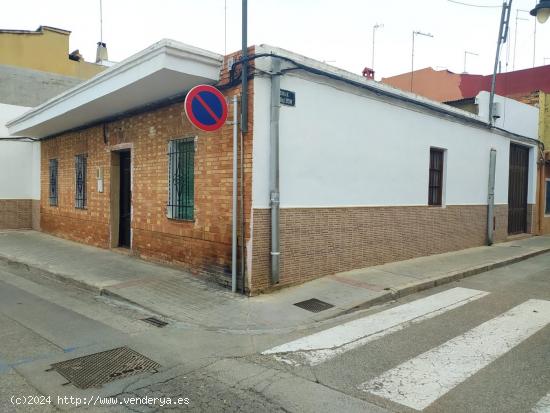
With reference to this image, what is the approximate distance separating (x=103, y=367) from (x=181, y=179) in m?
4.55

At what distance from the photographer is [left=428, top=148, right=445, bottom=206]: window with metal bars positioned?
33.8 ft

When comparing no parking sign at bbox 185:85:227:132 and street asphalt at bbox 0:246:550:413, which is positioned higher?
no parking sign at bbox 185:85:227:132

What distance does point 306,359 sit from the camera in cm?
426

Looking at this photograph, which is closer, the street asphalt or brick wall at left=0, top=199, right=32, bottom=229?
the street asphalt

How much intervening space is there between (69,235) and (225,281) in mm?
7078

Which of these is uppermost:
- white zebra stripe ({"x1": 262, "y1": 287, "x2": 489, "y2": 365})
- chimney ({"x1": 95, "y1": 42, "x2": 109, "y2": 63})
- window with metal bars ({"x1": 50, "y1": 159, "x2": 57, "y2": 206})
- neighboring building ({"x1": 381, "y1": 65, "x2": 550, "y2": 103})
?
chimney ({"x1": 95, "y1": 42, "x2": 109, "y2": 63})

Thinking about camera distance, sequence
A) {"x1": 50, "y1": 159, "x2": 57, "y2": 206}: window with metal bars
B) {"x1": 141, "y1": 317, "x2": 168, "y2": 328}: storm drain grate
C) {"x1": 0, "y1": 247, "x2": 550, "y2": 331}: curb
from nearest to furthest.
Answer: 1. {"x1": 141, "y1": 317, "x2": 168, "y2": 328}: storm drain grate
2. {"x1": 0, "y1": 247, "x2": 550, "y2": 331}: curb
3. {"x1": 50, "y1": 159, "x2": 57, "y2": 206}: window with metal bars

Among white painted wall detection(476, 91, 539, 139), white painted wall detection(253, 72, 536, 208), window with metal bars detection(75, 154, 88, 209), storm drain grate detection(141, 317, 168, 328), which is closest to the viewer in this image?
storm drain grate detection(141, 317, 168, 328)

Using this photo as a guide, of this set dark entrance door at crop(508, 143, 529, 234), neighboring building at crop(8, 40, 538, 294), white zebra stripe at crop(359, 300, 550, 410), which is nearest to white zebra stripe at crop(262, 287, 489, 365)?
white zebra stripe at crop(359, 300, 550, 410)

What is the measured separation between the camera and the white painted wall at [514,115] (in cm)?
1195

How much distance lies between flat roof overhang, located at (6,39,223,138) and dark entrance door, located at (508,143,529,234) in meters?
10.8

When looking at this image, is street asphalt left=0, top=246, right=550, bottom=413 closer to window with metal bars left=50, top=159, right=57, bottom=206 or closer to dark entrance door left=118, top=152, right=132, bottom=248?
dark entrance door left=118, top=152, right=132, bottom=248

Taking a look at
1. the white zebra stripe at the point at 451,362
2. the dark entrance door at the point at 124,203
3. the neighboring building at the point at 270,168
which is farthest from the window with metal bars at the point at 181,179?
the white zebra stripe at the point at 451,362

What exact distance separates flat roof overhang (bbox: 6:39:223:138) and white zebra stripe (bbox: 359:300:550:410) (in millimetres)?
4935
